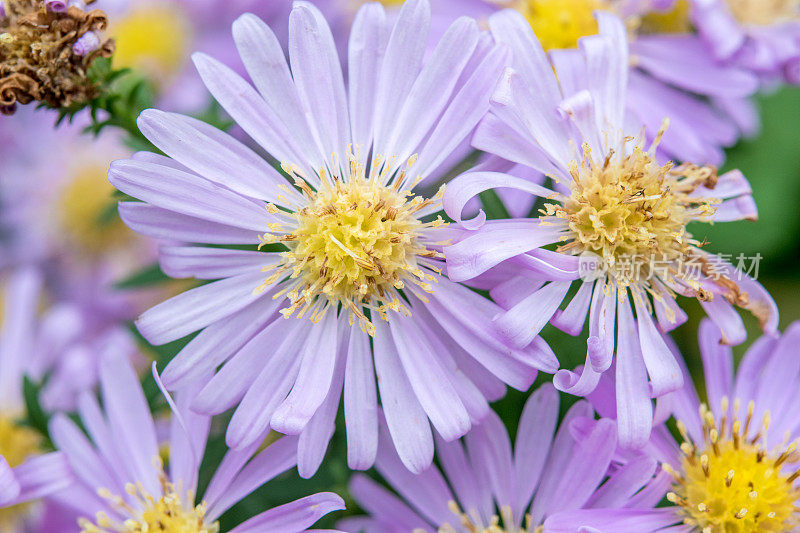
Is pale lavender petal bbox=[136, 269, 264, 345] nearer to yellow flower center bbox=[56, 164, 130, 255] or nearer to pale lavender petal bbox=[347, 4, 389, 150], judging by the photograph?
pale lavender petal bbox=[347, 4, 389, 150]

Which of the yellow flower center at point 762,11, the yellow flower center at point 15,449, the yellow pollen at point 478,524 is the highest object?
the yellow flower center at point 762,11

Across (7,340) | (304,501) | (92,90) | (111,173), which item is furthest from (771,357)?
Answer: (7,340)

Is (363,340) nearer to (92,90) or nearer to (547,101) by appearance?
(547,101)

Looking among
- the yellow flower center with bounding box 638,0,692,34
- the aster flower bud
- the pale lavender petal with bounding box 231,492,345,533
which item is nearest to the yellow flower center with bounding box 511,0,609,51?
the yellow flower center with bounding box 638,0,692,34

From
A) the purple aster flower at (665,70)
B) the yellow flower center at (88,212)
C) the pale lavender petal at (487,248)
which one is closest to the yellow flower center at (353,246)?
the pale lavender petal at (487,248)

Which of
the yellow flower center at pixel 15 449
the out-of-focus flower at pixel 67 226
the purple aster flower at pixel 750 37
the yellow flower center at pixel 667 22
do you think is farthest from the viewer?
the out-of-focus flower at pixel 67 226

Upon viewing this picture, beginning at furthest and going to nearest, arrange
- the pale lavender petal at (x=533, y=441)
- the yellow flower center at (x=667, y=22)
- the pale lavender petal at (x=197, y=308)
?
1. the yellow flower center at (x=667, y=22)
2. the pale lavender petal at (x=533, y=441)
3. the pale lavender petal at (x=197, y=308)

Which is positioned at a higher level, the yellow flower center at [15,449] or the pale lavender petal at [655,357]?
the pale lavender petal at [655,357]

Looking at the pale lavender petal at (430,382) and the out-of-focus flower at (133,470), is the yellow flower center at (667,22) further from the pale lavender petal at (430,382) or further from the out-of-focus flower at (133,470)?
the out-of-focus flower at (133,470)
